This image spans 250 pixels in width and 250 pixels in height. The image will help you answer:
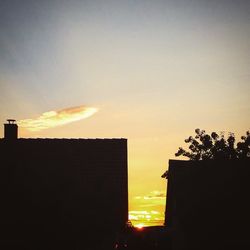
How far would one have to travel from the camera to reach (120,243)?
14688 mm

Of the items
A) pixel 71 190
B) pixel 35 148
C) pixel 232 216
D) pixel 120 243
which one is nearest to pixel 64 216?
pixel 71 190

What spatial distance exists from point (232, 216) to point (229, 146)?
34.6 m

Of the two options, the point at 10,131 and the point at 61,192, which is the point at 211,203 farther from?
the point at 10,131

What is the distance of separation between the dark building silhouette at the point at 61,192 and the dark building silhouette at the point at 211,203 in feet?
19.5

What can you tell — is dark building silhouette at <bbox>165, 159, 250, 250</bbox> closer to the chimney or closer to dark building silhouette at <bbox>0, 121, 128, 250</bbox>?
dark building silhouette at <bbox>0, 121, 128, 250</bbox>

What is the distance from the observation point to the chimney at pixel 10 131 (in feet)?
84.5

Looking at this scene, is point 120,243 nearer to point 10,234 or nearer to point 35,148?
point 10,234

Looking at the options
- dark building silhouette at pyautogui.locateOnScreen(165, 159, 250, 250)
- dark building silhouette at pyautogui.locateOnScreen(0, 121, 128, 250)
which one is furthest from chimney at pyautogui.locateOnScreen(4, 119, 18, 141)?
dark building silhouette at pyautogui.locateOnScreen(165, 159, 250, 250)

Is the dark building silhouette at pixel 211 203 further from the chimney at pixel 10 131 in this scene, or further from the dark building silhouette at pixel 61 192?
the chimney at pixel 10 131

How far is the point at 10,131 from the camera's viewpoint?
1022 inches

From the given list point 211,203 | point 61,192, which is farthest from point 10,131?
point 211,203

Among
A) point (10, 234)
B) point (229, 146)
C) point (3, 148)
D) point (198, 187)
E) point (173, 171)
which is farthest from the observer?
point (229, 146)

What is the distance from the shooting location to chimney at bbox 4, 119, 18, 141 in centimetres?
2575

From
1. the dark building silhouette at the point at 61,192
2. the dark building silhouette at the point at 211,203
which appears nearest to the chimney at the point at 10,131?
the dark building silhouette at the point at 61,192
